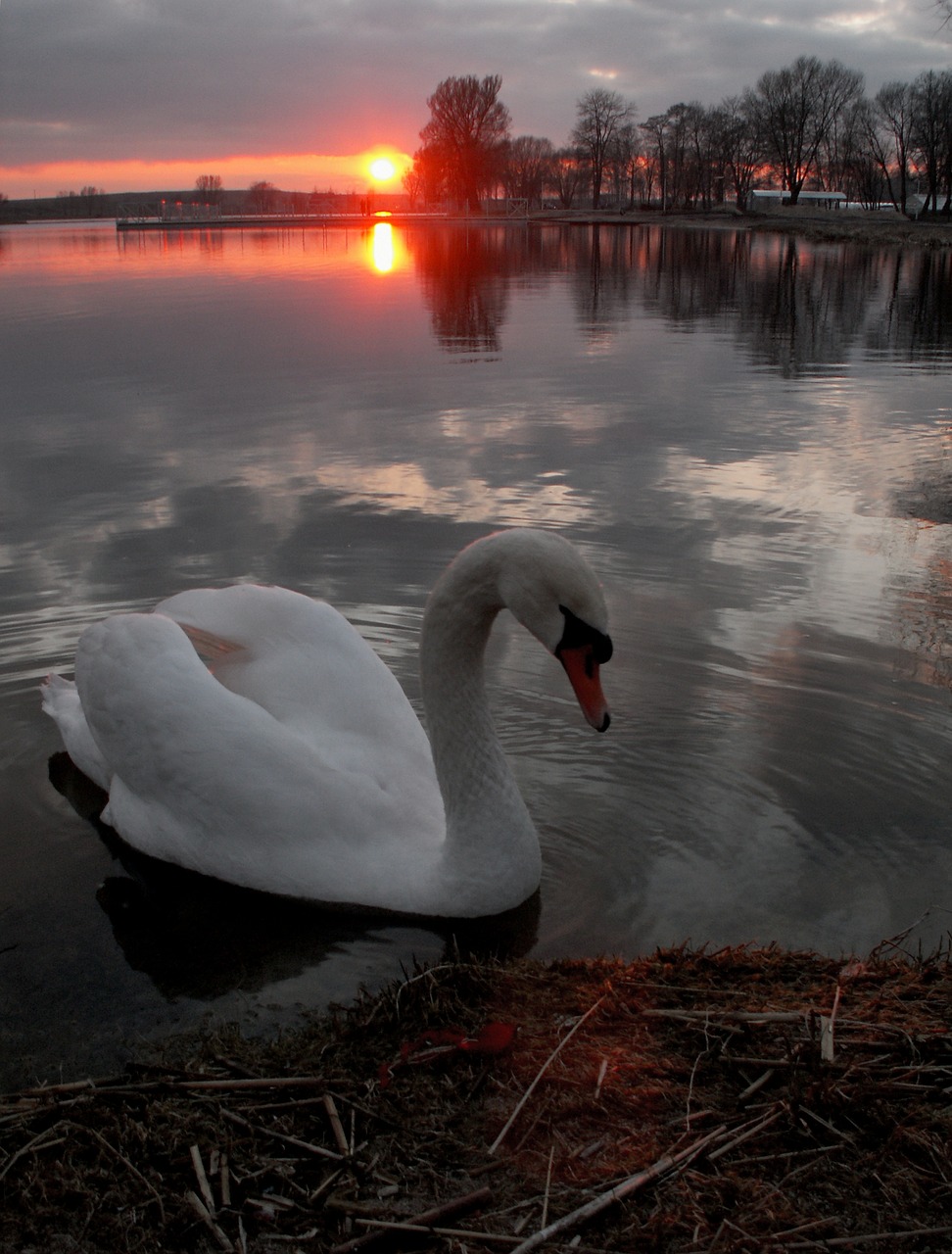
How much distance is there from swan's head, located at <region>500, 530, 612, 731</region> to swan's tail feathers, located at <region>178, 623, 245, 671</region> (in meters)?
1.80

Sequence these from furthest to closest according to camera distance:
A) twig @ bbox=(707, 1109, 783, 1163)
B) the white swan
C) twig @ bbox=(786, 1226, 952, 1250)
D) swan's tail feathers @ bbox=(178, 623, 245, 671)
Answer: swan's tail feathers @ bbox=(178, 623, 245, 671) < the white swan < twig @ bbox=(707, 1109, 783, 1163) < twig @ bbox=(786, 1226, 952, 1250)

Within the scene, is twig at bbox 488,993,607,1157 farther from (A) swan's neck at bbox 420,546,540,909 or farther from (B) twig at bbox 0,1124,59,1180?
(B) twig at bbox 0,1124,59,1180

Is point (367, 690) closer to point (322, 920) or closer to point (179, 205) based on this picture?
point (322, 920)

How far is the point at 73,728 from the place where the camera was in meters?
5.46

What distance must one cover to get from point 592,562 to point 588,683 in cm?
405

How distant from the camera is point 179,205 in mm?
110625

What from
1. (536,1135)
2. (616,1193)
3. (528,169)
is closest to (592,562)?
(536,1135)

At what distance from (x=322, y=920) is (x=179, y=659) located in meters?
1.18

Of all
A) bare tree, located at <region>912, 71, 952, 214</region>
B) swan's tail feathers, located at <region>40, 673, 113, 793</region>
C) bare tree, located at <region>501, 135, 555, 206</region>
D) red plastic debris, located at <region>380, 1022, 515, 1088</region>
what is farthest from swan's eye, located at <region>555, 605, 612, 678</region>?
bare tree, located at <region>501, 135, 555, 206</region>

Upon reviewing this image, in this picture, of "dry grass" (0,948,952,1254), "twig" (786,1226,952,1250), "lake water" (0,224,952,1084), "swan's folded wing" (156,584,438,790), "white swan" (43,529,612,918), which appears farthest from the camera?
"swan's folded wing" (156,584,438,790)

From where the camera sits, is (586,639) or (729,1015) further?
(586,639)

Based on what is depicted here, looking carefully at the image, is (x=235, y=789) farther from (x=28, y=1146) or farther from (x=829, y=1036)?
(x=829, y=1036)

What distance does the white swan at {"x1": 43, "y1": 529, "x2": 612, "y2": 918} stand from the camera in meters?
3.87

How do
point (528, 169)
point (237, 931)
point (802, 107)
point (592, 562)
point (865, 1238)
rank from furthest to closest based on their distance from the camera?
1. point (528, 169)
2. point (802, 107)
3. point (592, 562)
4. point (237, 931)
5. point (865, 1238)
